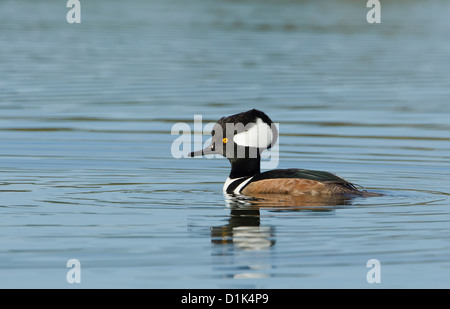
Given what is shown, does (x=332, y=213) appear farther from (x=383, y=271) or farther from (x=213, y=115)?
(x=213, y=115)

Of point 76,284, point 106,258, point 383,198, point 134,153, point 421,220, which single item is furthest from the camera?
point 134,153

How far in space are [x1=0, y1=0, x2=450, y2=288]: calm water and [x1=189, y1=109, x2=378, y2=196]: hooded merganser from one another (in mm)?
332

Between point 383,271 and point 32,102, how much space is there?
46.0 feet

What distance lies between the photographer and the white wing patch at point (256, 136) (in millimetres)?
12930

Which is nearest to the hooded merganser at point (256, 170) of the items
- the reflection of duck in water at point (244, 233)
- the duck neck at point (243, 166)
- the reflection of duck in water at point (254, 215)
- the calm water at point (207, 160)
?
the duck neck at point (243, 166)

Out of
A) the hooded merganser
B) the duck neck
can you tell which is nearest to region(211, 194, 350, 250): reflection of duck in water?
the hooded merganser

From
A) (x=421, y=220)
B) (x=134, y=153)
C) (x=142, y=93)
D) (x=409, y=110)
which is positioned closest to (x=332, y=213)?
(x=421, y=220)

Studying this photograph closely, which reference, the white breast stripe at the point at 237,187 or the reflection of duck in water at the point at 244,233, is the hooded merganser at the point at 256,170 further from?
the reflection of duck in water at the point at 244,233

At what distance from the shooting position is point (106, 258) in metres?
9.51

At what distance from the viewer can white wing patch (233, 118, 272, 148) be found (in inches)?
509

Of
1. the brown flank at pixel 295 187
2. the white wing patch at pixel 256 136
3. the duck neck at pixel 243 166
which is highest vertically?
the white wing patch at pixel 256 136

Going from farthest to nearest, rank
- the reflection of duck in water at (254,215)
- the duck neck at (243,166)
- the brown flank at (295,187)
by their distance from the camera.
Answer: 1. the duck neck at (243,166)
2. the brown flank at (295,187)
3. the reflection of duck in water at (254,215)

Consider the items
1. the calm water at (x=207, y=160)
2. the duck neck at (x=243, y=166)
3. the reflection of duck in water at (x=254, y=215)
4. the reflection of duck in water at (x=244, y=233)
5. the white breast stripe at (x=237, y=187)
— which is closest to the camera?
the calm water at (x=207, y=160)

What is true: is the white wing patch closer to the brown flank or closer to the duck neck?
the duck neck
